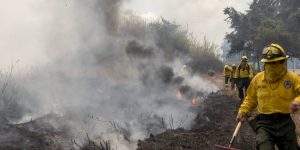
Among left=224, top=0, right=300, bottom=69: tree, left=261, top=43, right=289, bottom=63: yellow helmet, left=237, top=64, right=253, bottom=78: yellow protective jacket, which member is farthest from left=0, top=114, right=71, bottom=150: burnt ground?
left=224, top=0, right=300, bottom=69: tree

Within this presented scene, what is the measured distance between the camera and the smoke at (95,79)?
410 inches

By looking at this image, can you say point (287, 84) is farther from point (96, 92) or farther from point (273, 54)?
point (96, 92)

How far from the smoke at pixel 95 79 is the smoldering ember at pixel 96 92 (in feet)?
0.10

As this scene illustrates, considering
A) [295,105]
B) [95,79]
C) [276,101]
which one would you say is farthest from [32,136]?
[95,79]

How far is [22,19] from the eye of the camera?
14492 mm

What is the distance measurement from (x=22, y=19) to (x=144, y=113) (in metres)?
6.45

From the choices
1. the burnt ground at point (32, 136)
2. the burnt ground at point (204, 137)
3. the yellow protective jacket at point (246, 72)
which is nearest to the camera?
the burnt ground at point (204, 137)

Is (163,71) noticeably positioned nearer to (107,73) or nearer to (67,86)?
(107,73)

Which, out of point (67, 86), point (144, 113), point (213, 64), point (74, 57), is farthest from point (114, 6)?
point (213, 64)

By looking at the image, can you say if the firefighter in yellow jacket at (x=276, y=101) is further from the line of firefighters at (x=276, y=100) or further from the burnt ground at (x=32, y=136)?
the burnt ground at (x=32, y=136)

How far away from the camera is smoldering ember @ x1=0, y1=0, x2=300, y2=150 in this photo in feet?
28.0

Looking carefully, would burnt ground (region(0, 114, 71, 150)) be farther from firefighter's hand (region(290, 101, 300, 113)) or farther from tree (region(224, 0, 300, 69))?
tree (region(224, 0, 300, 69))

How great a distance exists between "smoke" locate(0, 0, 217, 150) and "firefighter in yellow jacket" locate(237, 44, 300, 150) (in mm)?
4689

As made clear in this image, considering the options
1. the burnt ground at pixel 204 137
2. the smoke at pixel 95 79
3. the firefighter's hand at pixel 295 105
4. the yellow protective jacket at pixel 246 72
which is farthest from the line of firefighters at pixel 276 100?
the yellow protective jacket at pixel 246 72
